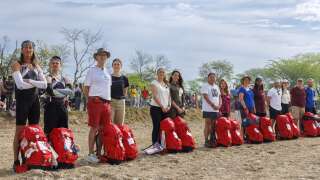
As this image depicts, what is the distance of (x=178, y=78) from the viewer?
34.3 feet

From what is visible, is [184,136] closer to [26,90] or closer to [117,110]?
[117,110]

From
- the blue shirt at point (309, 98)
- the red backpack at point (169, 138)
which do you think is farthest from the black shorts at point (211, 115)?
the blue shirt at point (309, 98)

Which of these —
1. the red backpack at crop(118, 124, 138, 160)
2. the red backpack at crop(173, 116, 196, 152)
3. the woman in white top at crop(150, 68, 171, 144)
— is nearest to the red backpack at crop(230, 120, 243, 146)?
the red backpack at crop(173, 116, 196, 152)

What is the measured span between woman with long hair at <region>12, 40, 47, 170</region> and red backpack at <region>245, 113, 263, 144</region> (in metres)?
5.89

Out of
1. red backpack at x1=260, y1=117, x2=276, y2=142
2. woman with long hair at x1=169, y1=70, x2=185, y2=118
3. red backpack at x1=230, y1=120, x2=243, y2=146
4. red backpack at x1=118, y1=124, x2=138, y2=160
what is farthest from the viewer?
red backpack at x1=260, y1=117, x2=276, y2=142

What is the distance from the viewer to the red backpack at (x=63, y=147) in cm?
756

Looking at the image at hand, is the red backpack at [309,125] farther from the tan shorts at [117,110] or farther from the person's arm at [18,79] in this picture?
the person's arm at [18,79]

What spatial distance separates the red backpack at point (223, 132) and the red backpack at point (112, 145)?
3188 millimetres

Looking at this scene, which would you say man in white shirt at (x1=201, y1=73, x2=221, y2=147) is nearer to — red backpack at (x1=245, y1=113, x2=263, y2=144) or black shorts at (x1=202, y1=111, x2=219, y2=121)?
black shorts at (x1=202, y1=111, x2=219, y2=121)

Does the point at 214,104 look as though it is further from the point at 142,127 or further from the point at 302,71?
the point at 302,71

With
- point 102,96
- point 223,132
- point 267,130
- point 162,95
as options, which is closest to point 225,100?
point 223,132

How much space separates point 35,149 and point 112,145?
1.44 metres

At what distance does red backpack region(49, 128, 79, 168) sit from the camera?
7.56m

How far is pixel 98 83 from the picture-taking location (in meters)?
8.31
